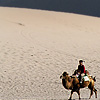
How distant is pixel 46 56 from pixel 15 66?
1.88 m

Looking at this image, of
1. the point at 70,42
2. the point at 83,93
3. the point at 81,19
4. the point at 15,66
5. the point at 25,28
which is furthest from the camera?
the point at 81,19

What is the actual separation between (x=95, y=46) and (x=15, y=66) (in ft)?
18.3

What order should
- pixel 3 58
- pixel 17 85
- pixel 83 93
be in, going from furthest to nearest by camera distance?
pixel 3 58 < pixel 17 85 < pixel 83 93

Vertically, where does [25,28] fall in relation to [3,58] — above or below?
above

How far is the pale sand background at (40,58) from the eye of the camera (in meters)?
8.62

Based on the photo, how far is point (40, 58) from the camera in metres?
12.1

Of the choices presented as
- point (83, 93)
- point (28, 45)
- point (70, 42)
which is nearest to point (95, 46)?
point (70, 42)

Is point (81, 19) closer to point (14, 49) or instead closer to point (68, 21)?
point (68, 21)

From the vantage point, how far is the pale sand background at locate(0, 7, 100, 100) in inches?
340

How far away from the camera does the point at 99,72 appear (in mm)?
10570

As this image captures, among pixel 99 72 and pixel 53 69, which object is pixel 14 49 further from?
pixel 99 72

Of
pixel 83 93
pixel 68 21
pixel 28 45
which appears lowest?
pixel 83 93

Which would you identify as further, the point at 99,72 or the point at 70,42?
the point at 70,42

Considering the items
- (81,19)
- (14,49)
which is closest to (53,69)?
(14,49)
